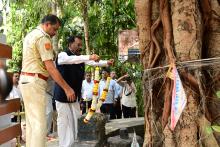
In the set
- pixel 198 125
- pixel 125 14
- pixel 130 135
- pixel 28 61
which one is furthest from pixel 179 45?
pixel 125 14

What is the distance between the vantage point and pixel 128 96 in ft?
37.0

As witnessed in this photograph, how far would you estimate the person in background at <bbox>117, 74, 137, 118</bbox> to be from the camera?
36.6ft

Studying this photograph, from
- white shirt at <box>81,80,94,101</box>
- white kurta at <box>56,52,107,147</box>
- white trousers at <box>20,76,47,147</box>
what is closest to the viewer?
white trousers at <box>20,76,47,147</box>

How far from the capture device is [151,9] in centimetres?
446

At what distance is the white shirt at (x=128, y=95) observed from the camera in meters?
11.2

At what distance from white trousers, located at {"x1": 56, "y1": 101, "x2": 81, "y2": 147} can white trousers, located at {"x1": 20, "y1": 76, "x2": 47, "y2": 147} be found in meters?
0.76

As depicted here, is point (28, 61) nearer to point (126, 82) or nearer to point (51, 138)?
point (51, 138)

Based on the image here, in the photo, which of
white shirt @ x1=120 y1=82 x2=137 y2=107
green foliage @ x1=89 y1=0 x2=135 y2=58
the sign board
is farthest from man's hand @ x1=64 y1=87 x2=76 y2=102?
green foliage @ x1=89 y1=0 x2=135 y2=58

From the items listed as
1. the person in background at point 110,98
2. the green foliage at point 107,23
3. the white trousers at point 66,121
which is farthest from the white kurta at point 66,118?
the green foliage at point 107,23

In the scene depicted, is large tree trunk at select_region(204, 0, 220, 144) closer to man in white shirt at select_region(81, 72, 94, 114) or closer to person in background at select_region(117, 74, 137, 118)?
person in background at select_region(117, 74, 137, 118)

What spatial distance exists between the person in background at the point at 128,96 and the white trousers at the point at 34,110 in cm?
613

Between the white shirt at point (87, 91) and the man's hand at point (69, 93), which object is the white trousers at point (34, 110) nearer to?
the man's hand at point (69, 93)

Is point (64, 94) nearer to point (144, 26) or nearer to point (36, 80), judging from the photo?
point (36, 80)

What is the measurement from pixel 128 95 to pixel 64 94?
558cm
